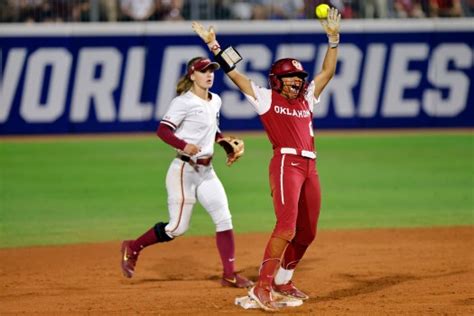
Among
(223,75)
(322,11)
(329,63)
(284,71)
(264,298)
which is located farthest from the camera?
(223,75)

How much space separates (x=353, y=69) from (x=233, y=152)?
14.3 metres

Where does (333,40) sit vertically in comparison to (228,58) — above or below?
above

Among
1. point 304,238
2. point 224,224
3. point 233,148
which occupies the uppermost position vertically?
point 233,148

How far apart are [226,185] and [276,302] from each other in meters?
8.20

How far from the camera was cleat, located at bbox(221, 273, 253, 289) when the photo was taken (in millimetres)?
9406

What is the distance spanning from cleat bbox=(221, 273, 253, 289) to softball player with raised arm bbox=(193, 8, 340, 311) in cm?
80

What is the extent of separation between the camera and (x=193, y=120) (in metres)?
9.48

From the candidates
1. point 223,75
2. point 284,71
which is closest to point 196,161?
point 284,71

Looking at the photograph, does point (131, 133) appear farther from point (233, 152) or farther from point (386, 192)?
point (233, 152)

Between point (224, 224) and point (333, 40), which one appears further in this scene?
point (224, 224)

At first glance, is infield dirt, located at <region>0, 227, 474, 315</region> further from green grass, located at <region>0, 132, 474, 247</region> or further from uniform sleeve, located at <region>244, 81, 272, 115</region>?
uniform sleeve, located at <region>244, 81, 272, 115</region>

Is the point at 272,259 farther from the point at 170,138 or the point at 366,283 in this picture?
the point at 170,138

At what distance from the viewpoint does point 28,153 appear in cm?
2009

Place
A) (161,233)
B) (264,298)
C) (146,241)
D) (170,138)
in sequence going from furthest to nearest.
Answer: (146,241) → (161,233) → (170,138) → (264,298)
